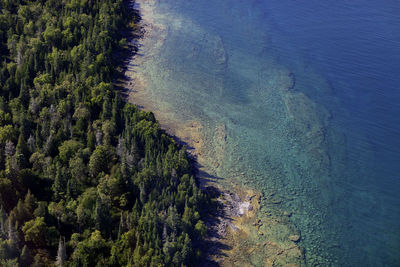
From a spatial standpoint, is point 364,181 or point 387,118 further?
point 387,118

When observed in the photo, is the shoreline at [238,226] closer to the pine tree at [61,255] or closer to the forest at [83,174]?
the forest at [83,174]

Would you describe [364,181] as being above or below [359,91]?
below

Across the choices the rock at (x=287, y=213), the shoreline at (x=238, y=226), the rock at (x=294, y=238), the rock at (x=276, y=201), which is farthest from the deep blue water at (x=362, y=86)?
the rock at (x=276, y=201)

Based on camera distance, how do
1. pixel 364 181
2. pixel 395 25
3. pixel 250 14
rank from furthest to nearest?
1. pixel 250 14
2. pixel 395 25
3. pixel 364 181

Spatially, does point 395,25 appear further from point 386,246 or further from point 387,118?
point 386,246

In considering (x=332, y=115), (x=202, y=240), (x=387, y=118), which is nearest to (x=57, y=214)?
(x=202, y=240)

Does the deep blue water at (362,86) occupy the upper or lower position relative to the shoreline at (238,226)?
upper

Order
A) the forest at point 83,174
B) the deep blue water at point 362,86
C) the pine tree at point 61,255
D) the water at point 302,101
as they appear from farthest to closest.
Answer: the water at point 302,101 → the deep blue water at point 362,86 → the forest at point 83,174 → the pine tree at point 61,255
